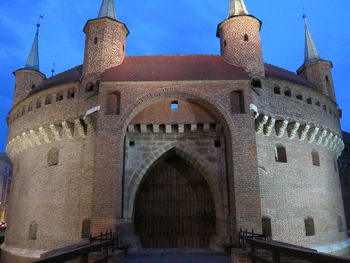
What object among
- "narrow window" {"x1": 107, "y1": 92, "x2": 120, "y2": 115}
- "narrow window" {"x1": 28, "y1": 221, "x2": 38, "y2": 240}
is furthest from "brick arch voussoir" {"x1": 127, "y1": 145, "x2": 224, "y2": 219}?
"narrow window" {"x1": 28, "y1": 221, "x2": 38, "y2": 240}

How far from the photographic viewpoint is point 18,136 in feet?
63.4

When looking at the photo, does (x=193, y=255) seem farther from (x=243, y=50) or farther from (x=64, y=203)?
(x=243, y=50)

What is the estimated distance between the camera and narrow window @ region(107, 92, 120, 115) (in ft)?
47.3

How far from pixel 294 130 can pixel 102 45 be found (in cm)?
1218

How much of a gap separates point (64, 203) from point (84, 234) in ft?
7.38

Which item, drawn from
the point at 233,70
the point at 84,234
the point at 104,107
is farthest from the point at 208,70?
the point at 84,234

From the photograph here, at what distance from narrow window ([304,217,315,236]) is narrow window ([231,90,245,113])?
7682mm

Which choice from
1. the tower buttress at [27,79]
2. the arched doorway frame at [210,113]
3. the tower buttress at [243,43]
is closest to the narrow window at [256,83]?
the tower buttress at [243,43]

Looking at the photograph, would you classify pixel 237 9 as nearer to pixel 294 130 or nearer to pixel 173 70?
pixel 173 70

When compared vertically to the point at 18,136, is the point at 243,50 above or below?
above

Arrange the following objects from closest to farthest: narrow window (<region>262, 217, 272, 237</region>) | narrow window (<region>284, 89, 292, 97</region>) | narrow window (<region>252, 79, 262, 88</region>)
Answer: narrow window (<region>262, 217, 272, 237</region>) → narrow window (<region>252, 79, 262, 88</region>) → narrow window (<region>284, 89, 292, 97</region>)

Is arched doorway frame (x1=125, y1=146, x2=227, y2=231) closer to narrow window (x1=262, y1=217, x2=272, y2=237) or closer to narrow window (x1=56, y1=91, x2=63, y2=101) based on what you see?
narrow window (x1=262, y1=217, x2=272, y2=237)

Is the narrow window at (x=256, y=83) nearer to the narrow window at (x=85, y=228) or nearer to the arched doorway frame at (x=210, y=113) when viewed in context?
the arched doorway frame at (x=210, y=113)

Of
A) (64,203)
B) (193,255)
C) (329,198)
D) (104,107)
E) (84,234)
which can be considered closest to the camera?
(193,255)
